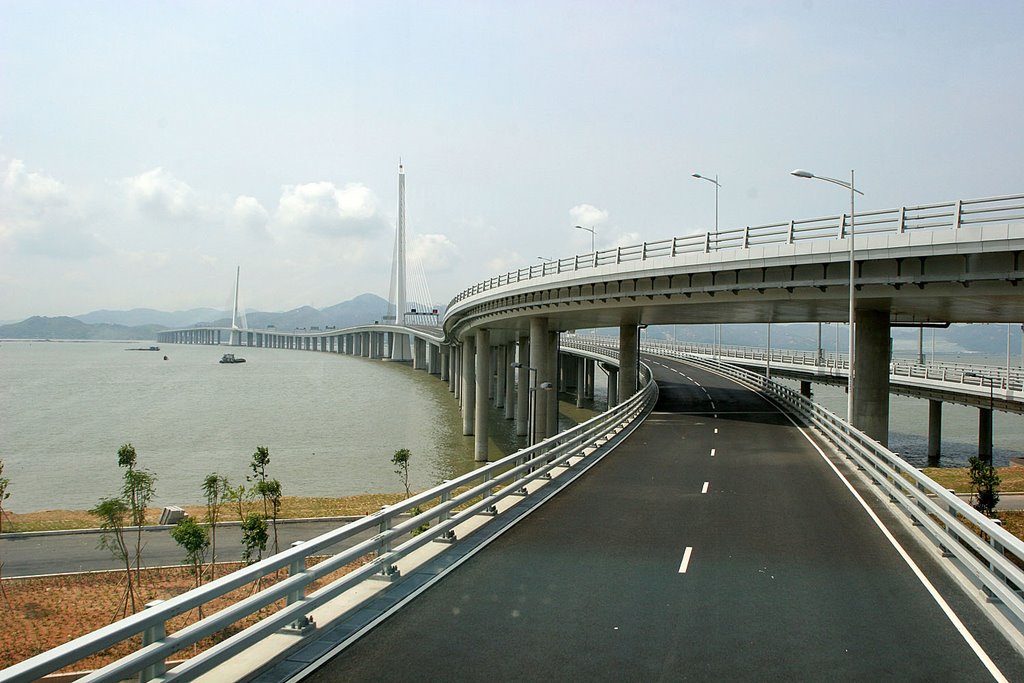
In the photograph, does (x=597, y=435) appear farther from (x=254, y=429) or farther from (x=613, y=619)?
(x=254, y=429)

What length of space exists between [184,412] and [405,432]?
26.7 meters

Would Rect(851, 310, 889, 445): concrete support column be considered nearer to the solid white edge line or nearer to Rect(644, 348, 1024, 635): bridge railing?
Rect(644, 348, 1024, 635): bridge railing

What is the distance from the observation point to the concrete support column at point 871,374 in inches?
1383

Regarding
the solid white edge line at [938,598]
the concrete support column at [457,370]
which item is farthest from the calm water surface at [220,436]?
the solid white edge line at [938,598]

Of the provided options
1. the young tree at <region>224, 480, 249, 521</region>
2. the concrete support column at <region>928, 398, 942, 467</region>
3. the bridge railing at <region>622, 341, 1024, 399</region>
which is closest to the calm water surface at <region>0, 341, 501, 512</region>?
the young tree at <region>224, 480, 249, 521</region>

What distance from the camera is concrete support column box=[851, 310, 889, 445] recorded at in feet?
115

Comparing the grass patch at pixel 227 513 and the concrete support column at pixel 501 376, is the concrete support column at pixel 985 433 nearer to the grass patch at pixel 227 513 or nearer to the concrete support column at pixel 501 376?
the grass patch at pixel 227 513

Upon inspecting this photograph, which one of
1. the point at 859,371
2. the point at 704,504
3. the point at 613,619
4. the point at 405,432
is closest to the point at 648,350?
the point at 405,432

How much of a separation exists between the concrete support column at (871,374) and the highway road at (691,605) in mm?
18818

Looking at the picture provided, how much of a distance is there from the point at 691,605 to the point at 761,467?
48.1 ft

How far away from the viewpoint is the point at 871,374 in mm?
35125

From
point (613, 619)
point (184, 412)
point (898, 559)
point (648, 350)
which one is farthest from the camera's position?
point (648, 350)

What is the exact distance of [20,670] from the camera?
4.93 meters

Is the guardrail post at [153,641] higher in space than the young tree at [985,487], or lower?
higher
